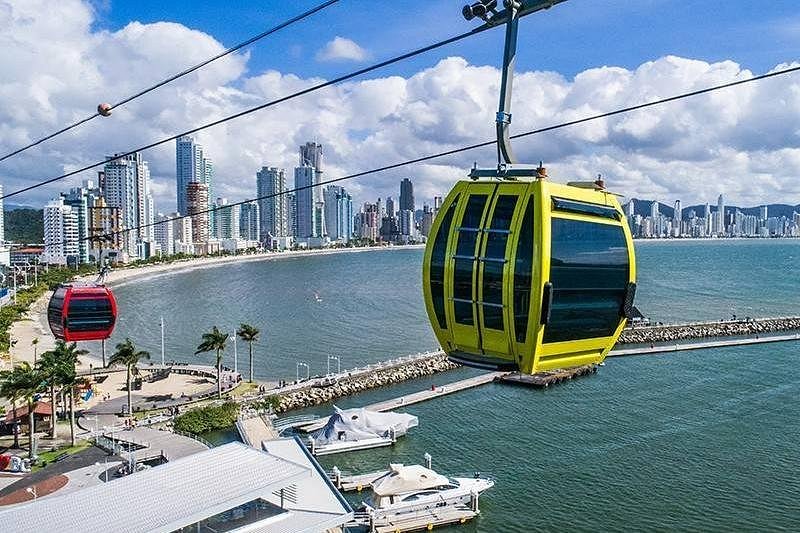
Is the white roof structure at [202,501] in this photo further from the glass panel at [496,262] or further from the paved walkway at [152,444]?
the glass panel at [496,262]

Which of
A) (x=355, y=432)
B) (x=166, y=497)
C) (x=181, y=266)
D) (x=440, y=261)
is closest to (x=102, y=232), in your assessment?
(x=355, y=432)

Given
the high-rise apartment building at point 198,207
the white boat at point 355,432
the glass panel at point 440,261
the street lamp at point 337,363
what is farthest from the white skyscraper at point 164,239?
the glass panel at point 440,261

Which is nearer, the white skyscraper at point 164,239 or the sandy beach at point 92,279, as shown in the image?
the sandy beach at point 92,279

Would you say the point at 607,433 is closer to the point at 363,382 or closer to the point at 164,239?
the point at 363,382

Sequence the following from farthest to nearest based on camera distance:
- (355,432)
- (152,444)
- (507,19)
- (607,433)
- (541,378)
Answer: (541,378) < (607,433) < (355,432) < (152,444) < (507,19)

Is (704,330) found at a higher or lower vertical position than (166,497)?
lower

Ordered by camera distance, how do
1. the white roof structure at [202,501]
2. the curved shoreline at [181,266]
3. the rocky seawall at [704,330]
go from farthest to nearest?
the curved shoreline at [181,266] < the rocky seawall at [704,330] < the white roof structure at [202,501]
